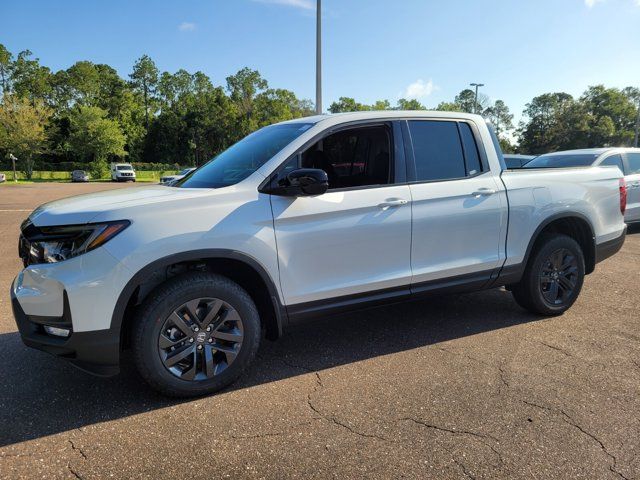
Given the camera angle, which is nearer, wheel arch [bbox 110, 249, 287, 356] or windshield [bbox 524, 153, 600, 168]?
wheel arch [bbox 110, 249, 287, 356]

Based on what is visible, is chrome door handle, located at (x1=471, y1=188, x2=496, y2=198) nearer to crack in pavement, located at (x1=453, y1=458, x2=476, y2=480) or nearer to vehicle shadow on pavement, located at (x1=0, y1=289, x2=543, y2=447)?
vehicle shadow on pavement, located at (x1=0, y1=289, x2=543, y2=447)

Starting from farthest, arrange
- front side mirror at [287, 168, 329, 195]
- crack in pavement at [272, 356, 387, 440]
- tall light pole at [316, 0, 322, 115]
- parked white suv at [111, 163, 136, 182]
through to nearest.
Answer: parked white suv at [111, 163, 136, 182] → tall light pole at [316, 0, 322, 115] → front side mirror at [287, 168, 329, 195] → crack in pavement at [272, 356, 387, 440]

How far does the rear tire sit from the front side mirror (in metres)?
2.41

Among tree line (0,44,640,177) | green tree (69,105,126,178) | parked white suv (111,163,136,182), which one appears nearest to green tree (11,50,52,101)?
tree line (0,44,640,177)

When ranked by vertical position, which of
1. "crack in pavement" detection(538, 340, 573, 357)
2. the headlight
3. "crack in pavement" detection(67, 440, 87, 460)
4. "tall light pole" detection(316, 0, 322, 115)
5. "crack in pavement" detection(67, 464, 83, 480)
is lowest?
"crack in pavement" detection(67, 464, 83, 480)

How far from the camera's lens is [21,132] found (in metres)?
53.8

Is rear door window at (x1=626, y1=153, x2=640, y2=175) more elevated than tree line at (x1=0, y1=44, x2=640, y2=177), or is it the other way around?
tree line at (x1=0, y1=44, x2=640, y2=177)

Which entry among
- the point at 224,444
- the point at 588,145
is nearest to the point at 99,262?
the point at 224,444

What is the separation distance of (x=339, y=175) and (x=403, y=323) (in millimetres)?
1671

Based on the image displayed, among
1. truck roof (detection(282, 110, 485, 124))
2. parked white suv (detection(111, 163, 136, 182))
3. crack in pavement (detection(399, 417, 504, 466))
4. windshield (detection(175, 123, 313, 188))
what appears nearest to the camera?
crack in pavement (detection(399, 417, 504, 466))

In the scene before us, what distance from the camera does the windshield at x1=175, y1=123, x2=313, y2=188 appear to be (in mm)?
3498

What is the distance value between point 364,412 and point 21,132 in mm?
62424

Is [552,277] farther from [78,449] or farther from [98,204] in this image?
[78,449]

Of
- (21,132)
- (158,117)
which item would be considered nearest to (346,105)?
(158,117)
